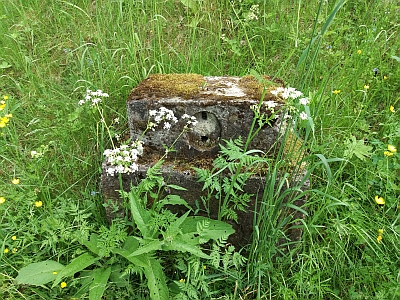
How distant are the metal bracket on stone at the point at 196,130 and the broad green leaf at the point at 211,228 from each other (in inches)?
6.5

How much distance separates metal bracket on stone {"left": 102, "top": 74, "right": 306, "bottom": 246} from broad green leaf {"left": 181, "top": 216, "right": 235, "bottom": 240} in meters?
0.16

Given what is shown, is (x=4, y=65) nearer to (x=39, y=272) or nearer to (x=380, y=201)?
(x=39, y=272)

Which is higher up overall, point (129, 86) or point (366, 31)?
point (366, 31)

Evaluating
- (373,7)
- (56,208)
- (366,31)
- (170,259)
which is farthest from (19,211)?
(373,7)

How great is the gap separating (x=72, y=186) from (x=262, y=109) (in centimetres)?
149

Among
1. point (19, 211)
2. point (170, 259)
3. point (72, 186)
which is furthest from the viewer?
point (72, 186)

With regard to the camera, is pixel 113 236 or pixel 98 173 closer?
pixel 113 236

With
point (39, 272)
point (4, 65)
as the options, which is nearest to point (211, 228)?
point (39, 272)

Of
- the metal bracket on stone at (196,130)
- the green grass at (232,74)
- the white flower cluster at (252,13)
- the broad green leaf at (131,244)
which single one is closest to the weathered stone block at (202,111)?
the metal bracket on stone at (196,130)

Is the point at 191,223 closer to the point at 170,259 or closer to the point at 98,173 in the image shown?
the point at 170,259

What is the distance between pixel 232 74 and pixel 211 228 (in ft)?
5.48

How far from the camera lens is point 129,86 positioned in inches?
114

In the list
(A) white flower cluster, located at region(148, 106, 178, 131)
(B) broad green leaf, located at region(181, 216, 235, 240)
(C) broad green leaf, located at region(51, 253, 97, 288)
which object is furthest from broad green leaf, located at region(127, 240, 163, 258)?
(A) white flower cluster, located at region(148, 106, 178, 131)

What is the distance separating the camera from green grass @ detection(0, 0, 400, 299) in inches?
81.4
